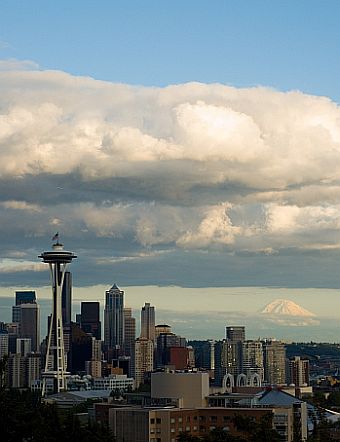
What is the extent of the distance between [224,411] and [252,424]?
35867 mm

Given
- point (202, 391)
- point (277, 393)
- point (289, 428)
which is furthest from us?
point (277, 393)

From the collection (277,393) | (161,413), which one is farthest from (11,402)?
(277,393)

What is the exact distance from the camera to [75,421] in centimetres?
6519

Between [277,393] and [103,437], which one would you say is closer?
[103,437]

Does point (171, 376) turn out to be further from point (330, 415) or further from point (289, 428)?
point (330, 415)

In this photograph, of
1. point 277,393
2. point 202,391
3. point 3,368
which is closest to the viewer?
point 3,368

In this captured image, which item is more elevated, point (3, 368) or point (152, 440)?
point (3, 368)

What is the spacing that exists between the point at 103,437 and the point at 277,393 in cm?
6536

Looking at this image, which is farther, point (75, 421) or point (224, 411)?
point (224, 411)

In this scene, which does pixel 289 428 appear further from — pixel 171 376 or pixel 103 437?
pixel 103 437

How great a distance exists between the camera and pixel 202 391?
395 feet

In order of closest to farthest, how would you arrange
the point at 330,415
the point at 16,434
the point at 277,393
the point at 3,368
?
the point at 3,368 → the point at 16,434 → the point at 277,393 → the point at 330,415

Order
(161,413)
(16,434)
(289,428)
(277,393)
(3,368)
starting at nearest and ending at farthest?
(3,368) → (16,434) → (161,413) → (289,428) → (277,393)

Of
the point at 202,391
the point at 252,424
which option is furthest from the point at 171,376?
the point at 252,424
